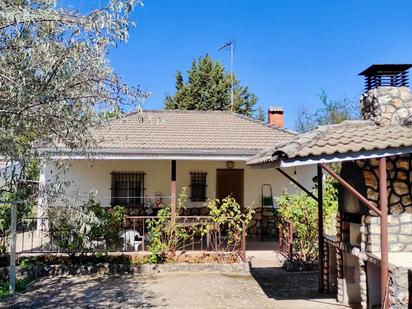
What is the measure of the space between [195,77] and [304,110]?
31.0 ft

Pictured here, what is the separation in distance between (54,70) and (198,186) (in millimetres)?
11042

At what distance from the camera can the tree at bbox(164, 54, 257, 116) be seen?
33.4 meters

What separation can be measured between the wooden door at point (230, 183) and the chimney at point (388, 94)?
7.80m

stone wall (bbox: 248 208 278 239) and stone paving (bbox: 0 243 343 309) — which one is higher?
stone wall (bbox: 248 208 278 239)

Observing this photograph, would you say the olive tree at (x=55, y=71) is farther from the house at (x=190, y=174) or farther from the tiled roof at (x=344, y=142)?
the house at (x=190, y=174)

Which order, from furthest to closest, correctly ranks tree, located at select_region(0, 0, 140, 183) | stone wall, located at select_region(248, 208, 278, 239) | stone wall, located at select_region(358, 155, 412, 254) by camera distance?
stone wall, located at select_region(248, 208, 278, 239) < stone wall, located at select_region(358, 155, 412, 254) < tree, located at select_region(0, 0, 140, 183)

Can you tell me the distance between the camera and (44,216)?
222 inches

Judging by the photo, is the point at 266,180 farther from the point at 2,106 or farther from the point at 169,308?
the point at 2,106

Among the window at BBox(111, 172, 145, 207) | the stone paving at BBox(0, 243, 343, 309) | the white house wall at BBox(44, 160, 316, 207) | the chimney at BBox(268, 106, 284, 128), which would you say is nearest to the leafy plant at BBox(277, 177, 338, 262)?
the stone paving at BBox(0, 243, 343, 309)

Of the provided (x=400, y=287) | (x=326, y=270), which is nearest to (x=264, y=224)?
(x=326, y=270)

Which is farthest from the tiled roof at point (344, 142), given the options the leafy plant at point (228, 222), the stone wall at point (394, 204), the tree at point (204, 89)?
the tree at point (204, 89)

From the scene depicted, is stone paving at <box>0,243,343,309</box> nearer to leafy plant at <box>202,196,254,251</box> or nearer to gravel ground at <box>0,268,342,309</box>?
gravel ground at <box>0,268,342,309</box>

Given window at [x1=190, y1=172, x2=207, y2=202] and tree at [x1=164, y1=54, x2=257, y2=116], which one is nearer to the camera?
window at [x1=190, y1=172, x2=207, y2=202]

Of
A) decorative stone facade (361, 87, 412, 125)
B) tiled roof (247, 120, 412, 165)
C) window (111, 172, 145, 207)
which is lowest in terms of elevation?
window (111, 172, 145, 207)
